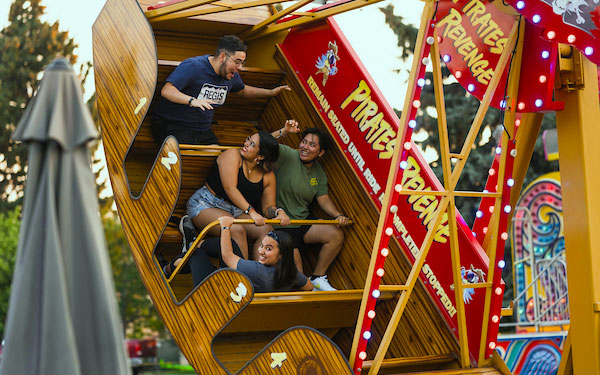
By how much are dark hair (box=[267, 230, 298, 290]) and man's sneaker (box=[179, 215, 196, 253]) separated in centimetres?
59

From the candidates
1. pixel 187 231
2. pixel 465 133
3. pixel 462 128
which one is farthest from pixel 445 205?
pixel 465 133

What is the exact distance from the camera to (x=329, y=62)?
5527 mm

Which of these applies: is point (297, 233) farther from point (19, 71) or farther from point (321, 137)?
point (19, 71)

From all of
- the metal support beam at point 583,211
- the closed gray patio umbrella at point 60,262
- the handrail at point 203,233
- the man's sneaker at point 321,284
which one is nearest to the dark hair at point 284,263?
the handrail at point 203,233

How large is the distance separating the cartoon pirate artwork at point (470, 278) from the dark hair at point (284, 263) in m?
0.99

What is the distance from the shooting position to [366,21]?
17.4m

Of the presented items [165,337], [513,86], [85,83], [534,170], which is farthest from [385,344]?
[165,337]

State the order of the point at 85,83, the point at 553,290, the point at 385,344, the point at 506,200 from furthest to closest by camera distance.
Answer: the point at 85,83, the point at 553,290, the point at 506,200, the point at 385,344

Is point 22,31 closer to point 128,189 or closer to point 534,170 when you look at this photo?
point 534,170

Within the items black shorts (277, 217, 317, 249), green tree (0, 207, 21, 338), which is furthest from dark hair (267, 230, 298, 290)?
green tree (0, 207, 21, 338)

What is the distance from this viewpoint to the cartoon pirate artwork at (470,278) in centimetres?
453

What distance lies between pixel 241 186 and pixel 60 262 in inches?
98.2

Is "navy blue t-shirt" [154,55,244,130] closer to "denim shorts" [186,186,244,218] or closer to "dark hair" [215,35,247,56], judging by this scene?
"dark hair" [215,35,247,56]

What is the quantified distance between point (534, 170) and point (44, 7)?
602 inches
